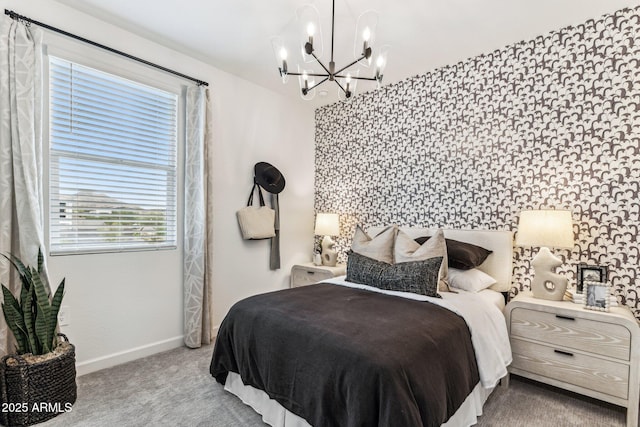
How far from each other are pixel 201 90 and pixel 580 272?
3447mm

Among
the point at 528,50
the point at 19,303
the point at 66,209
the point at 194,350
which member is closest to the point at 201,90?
the point at 66,209

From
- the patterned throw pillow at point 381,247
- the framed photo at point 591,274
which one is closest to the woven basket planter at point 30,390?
the patterned throw pillow at point 381,247

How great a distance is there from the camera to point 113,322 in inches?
101

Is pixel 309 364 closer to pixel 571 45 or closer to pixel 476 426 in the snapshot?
pixel 476 426

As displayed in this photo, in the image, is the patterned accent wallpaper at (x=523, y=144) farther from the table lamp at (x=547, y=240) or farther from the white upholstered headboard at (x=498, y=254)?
the table lamp at (x=547, y=240)

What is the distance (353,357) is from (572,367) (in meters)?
1.63

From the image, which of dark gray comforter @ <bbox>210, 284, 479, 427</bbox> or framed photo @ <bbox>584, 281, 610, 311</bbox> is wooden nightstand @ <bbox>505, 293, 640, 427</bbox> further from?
dark gray comforter @ <bbox>210, 284, 479, 427</bbox>

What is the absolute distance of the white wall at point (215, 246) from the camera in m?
2.40

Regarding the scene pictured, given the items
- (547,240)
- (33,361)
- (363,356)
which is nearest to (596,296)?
(547,240)

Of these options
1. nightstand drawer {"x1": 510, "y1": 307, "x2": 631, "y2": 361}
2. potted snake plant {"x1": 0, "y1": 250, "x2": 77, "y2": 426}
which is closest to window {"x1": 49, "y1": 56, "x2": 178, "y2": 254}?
potted snake plant {"x1": 0, "y1": 250, "x2": 77, "y2": 426}

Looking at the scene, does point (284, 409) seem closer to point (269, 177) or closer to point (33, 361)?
point (33, 361)

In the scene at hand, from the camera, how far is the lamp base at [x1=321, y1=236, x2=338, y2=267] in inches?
146

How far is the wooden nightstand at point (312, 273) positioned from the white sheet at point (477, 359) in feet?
4.05

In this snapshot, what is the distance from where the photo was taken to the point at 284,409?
173 centimetres
